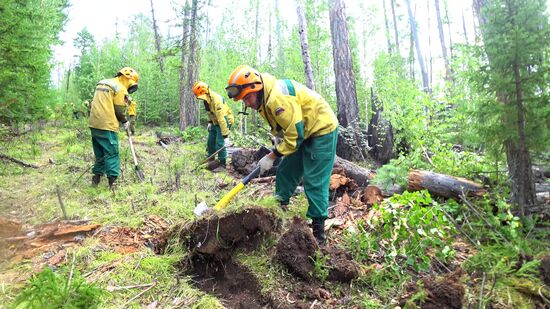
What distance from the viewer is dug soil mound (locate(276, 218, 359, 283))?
324 cm

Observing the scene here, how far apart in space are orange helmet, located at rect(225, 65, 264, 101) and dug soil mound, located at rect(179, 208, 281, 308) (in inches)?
49.4

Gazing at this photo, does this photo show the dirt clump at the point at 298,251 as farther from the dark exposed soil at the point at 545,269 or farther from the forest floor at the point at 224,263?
the dark exposed soil at the point at 545,269

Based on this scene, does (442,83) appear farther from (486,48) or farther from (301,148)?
(301,148)

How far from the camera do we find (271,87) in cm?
381

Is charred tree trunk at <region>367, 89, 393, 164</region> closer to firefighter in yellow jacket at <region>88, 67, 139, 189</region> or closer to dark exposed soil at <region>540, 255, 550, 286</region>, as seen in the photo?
dark exposed soil at <region>540, 255, 550, 286</region>

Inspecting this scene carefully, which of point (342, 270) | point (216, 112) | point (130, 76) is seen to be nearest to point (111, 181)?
point (130, 76)

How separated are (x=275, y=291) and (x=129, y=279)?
4.32 ft

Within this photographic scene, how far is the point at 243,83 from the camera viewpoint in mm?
3734

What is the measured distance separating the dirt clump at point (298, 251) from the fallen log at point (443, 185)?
7.77 feet

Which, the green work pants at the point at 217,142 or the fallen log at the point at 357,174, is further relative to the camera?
the green work pants at the point at 217,142

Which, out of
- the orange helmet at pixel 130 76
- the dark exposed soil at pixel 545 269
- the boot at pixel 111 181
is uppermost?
the orange helmet at pixel 130 76

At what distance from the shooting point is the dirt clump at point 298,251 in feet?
10.6

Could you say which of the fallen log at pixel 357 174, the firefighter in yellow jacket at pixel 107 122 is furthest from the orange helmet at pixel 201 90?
the fallen log at pixel 357 174

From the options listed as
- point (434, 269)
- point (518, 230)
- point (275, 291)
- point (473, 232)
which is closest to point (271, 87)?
point (275, 291)
